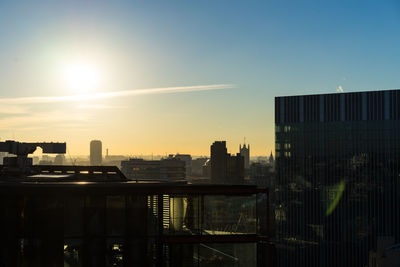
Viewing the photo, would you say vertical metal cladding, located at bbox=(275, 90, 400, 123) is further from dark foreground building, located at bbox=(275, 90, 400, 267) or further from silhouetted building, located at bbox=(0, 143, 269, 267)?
silhouetted building, located at bbox=(0, 143, 269, 267)

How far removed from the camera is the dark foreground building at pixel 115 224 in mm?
22109

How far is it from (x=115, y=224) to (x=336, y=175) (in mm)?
167489

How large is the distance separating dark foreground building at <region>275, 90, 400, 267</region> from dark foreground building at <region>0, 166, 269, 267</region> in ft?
515

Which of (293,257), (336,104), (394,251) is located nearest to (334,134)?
(336,104)

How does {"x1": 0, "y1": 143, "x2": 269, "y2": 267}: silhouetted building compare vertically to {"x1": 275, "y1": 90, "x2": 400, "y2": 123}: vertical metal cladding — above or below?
below

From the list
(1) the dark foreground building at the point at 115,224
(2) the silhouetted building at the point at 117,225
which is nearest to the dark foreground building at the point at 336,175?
(2) the silhouetted building at the point at 117,225

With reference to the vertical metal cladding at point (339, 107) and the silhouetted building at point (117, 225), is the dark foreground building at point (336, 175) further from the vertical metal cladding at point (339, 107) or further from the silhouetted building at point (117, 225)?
the silhouetted building at point (117, 225)

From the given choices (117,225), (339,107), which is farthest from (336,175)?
(117,225)

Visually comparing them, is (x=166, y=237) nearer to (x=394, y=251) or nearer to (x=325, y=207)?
(x=394, y=251)

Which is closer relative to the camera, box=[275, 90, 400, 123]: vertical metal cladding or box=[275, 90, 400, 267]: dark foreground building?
box=[275, 90, 400, 267]: dark foreground building

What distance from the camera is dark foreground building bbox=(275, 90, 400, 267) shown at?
167250 millimetres

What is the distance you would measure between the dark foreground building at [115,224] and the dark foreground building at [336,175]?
157 meters

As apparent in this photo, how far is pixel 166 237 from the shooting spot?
22.9 m

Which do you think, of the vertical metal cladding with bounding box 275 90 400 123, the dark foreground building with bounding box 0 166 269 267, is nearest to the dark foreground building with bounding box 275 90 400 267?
the vertical metal cladding with bounding box 275 90 400 123
